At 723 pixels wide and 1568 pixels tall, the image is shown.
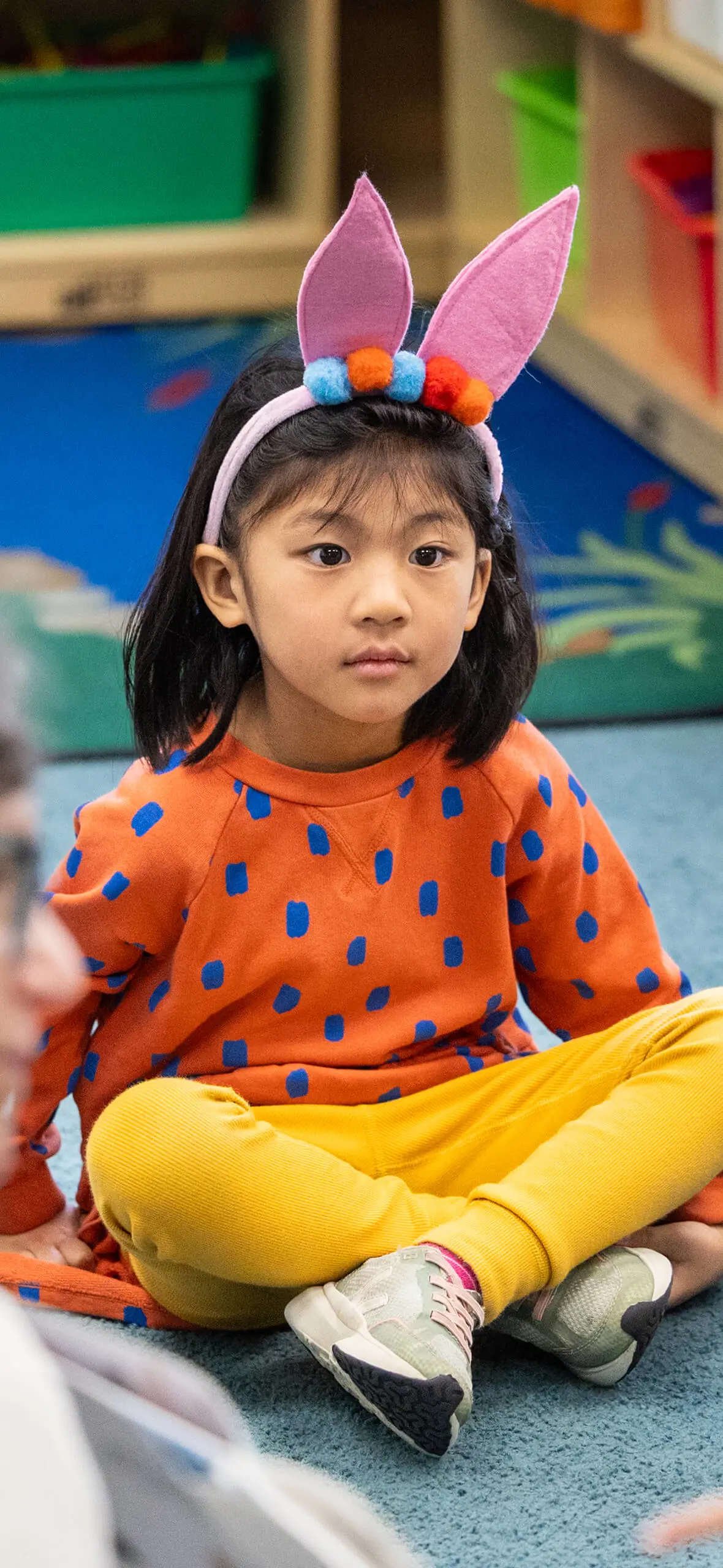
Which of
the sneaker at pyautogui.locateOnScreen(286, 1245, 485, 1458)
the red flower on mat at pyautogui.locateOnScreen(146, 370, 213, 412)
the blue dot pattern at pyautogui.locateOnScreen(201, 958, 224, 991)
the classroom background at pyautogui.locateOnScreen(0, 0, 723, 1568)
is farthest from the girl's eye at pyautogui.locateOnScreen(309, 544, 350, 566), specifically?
the red flower on mat at pyautogui.locateOnScreen(146, 370, 213, 412)

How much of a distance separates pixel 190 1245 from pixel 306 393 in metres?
0.40

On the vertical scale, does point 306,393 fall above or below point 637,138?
above

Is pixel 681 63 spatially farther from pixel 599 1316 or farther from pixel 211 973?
pixel 599 1316

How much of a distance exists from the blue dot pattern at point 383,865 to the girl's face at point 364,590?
79 millimetres

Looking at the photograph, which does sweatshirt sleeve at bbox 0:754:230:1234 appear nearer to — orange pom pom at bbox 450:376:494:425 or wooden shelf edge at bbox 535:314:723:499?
orange pom pom at bbox 450:376:494:425

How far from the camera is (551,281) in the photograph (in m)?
0.90

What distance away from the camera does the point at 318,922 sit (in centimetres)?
97

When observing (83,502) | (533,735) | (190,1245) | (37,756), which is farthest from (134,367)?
(37,756)

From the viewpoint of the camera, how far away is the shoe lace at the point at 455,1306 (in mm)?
852

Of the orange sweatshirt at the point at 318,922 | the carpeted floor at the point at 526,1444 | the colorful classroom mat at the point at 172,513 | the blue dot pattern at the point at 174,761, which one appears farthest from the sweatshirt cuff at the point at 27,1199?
the colorful classroom mat at the point at 172,513

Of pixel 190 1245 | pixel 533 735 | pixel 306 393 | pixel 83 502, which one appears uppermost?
pixel 306 393

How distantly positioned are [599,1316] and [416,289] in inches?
51.0

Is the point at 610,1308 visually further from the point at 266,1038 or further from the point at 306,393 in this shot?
the point at 306,393

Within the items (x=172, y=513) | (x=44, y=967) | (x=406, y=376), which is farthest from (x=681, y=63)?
(x=44, y=967)
